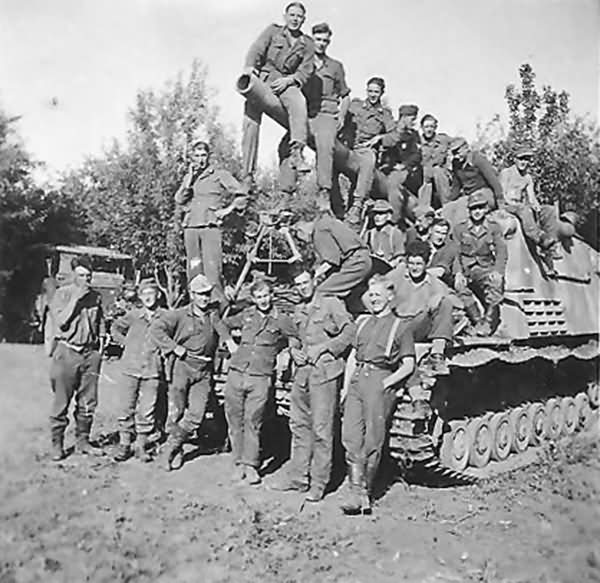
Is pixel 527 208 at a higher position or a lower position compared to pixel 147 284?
higher

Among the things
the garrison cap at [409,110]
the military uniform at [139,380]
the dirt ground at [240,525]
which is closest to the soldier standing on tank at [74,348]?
the dirt ground at [240,525]

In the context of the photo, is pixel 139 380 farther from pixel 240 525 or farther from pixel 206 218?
pixel 240 525

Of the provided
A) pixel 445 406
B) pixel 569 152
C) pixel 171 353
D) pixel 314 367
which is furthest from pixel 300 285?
pixel 569 152

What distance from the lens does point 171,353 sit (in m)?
6.83

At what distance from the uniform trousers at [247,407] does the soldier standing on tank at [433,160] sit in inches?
139

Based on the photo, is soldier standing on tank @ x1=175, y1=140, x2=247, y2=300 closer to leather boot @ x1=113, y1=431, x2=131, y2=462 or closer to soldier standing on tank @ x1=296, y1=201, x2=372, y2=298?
soldier standing on tank @ x1=296, y1=201, x2=372, y2=298

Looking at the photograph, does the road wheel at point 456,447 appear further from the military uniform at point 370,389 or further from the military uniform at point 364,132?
the military uniform at point 364,132

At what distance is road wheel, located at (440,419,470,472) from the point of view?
7258 mm

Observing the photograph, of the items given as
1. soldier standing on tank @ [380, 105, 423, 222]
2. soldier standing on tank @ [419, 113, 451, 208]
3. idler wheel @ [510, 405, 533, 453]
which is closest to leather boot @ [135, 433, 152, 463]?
soldier standing on tank @ [380, 105, 423, 222]

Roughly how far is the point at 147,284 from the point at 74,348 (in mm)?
767

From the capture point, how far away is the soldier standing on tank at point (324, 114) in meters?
7.29

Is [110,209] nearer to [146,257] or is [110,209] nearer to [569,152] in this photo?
[146,257]

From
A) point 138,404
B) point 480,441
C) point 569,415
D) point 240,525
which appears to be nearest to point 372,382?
point 240,525

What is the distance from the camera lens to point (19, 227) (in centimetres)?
525
